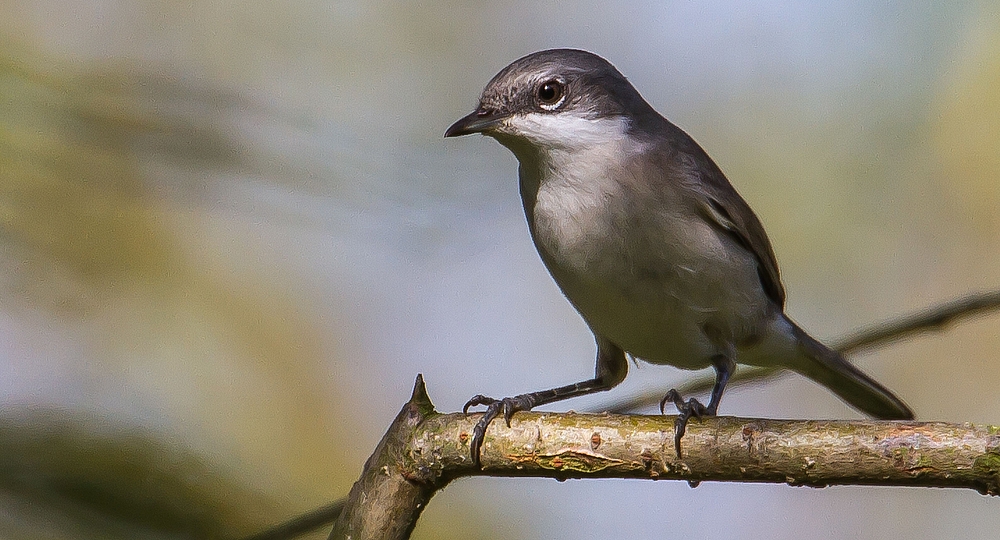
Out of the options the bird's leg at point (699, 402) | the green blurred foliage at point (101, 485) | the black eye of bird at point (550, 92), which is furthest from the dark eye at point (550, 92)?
the green blurred foliage at point (101, 485)

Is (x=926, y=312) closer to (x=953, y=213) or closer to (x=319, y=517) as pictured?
(x=319, y=517)

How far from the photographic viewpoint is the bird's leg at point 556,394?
9.41 feet

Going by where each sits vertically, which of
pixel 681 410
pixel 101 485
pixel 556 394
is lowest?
pixel 101 485

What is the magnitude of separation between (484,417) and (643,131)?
5.99ft

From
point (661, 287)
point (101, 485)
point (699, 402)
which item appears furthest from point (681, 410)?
point (101, 485)

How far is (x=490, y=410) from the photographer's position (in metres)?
3.14

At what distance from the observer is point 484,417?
292 centimetres

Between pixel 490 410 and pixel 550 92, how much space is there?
153 centimetres

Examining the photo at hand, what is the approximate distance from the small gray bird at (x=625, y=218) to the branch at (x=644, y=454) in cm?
68

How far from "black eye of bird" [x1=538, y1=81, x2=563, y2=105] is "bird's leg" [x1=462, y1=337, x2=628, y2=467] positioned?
112cm

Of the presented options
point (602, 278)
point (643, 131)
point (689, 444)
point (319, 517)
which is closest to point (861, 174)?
point (643, 131)

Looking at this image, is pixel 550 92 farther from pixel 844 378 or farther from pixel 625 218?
pixel 844 378

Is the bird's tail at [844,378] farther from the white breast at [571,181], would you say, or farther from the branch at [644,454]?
the branch at [644,454]

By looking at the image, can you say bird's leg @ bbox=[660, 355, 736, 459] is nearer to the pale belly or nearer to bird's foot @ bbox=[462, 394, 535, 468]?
the pale belly
